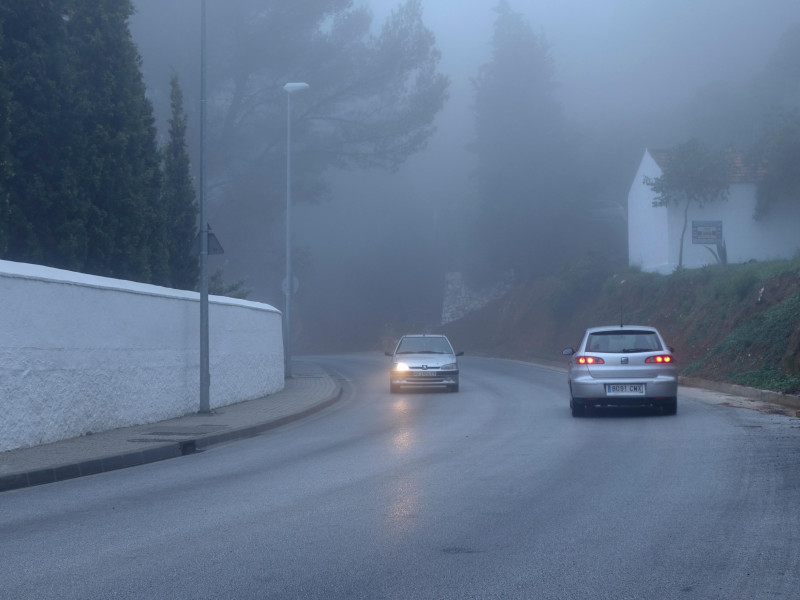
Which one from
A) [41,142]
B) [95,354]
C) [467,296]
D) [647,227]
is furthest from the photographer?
[467,296]

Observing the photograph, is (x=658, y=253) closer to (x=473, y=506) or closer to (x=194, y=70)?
(x=194, y=70)

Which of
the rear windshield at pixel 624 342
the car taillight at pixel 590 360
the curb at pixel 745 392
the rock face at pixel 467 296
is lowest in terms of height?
the curb at pixel 745 392

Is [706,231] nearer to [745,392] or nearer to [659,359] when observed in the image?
[745,392]

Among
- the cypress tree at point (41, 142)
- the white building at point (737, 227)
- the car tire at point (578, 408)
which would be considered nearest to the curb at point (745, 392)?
the car tire at point (578, 408)

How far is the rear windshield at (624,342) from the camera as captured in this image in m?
15.4

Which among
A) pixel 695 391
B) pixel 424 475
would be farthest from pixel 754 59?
pixel 424 475

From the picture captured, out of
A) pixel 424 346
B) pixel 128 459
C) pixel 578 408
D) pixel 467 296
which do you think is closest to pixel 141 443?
pixel 128 459

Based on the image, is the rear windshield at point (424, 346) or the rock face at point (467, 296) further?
the rock face at point (467, 296)

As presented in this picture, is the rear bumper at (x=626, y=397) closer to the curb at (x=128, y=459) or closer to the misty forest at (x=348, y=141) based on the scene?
the curb at (x=128, y=459)

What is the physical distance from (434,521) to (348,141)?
101 feet

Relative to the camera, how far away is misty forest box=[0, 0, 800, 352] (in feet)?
54.9

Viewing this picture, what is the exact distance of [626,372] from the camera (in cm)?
1512

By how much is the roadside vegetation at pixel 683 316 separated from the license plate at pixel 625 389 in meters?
4.49

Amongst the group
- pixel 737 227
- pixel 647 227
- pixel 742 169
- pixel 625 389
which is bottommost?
pixel 625 389
